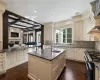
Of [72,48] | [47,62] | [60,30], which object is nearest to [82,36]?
[72,48]

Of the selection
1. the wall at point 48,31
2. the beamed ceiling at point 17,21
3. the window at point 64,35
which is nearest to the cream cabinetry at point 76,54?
the window at point 64,35

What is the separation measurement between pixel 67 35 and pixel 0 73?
468cm

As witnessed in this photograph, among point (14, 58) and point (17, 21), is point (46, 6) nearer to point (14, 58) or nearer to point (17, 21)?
point (17, 21)

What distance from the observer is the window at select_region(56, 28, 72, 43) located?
19.3ft

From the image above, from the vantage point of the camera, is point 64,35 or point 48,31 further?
point 48,31

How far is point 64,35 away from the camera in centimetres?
619

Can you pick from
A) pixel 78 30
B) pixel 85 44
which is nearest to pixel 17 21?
pixel 78 30

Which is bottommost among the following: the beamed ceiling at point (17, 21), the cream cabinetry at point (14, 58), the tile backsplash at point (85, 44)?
the cream cabinetry at point (14, 58)

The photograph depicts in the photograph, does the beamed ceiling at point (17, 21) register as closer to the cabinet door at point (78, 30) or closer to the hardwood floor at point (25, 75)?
the hardwood floor at point (25, 75)

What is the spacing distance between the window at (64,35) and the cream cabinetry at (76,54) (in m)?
1.03

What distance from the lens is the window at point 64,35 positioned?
5874 mm

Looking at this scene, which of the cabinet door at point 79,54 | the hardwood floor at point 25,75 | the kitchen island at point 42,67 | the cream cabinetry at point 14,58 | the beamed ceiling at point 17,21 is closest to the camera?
the kitchen island at point 42,67

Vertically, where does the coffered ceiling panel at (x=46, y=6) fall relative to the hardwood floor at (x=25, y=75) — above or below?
above

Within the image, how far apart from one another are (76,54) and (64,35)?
194 cm
